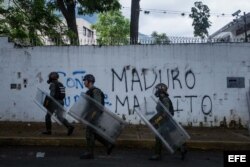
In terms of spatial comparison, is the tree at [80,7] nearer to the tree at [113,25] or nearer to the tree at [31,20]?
the tree at [31,20]

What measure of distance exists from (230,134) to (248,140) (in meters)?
1.03

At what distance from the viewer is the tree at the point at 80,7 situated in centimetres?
1675

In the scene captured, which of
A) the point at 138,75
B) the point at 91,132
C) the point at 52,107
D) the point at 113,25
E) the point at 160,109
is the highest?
the point at 113,25

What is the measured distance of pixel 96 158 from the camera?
9.27 metres

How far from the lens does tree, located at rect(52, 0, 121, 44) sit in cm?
1675

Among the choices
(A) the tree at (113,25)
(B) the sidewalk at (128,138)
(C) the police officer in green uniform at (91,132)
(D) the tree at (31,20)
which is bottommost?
(B) the sidewalk at (128,138)

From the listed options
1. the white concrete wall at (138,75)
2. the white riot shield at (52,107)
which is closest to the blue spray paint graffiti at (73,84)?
the white concrete wall at (138,75)

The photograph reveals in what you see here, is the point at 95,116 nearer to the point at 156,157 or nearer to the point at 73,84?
the point at 156,157

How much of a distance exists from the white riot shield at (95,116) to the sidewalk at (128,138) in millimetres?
1912

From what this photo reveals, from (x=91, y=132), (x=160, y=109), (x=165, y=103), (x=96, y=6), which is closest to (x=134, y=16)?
(x=96, y=6)

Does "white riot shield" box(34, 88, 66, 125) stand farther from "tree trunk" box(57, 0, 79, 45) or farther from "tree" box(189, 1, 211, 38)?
"tree" box(189, 1, 211, 38)

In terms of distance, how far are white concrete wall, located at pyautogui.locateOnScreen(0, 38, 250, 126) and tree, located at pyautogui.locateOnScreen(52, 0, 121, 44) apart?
2726 mm

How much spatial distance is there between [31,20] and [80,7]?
2283 mm

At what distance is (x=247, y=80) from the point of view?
13.7 metres
